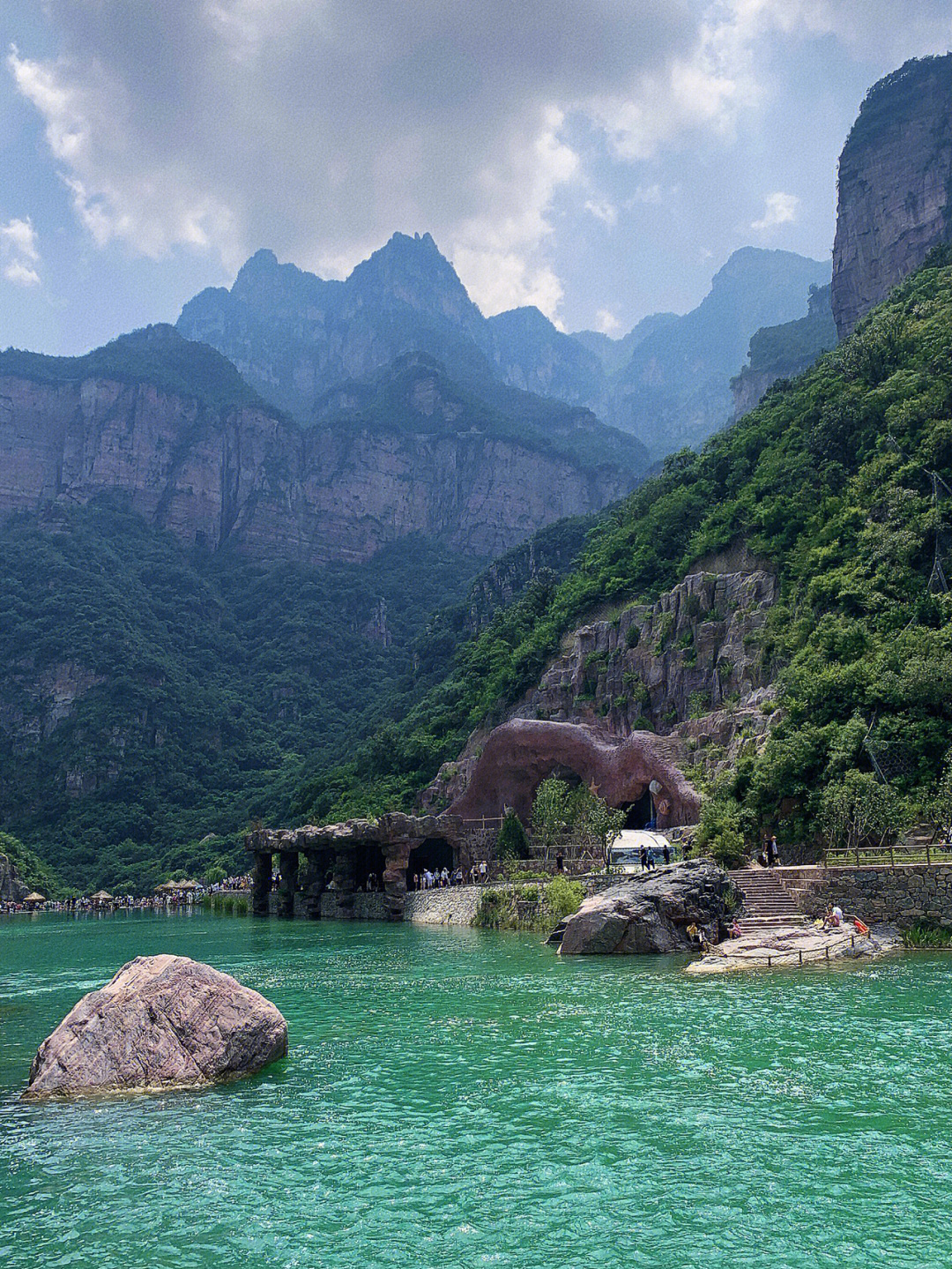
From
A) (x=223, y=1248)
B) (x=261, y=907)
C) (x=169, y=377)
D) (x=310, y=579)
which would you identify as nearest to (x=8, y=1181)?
(x=223, y=1248)

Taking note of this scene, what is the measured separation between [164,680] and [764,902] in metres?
97.1

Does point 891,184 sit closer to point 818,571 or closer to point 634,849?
point 818,571

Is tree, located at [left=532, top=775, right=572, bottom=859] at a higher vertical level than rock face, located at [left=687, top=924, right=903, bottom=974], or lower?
higher

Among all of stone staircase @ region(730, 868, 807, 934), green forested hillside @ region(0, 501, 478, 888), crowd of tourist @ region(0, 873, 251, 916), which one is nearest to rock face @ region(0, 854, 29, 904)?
crowd of tourist @ region(0, 873, 251, 916)

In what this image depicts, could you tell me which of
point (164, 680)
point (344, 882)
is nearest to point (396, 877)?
point (344, 882)

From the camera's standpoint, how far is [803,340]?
13188cm

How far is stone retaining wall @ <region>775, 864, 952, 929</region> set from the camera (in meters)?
21.6

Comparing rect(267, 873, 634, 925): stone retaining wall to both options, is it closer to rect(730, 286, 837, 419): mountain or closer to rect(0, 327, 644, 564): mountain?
rect(730, 286, 837, 419): mountain

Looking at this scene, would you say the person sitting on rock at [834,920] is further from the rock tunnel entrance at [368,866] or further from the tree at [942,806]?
the rock tunnel entrance at [368,866]

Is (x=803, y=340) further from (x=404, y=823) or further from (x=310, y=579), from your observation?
(x=404, y=823)

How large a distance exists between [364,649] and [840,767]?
108271mm

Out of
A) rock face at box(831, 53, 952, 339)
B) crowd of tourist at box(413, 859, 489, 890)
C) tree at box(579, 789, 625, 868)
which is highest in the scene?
rock face at box(831, 53, 952, 339)

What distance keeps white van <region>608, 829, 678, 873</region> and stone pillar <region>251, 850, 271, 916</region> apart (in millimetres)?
26208

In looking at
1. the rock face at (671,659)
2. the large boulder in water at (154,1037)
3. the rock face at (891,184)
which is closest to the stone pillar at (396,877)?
the rock face at (671,659)
